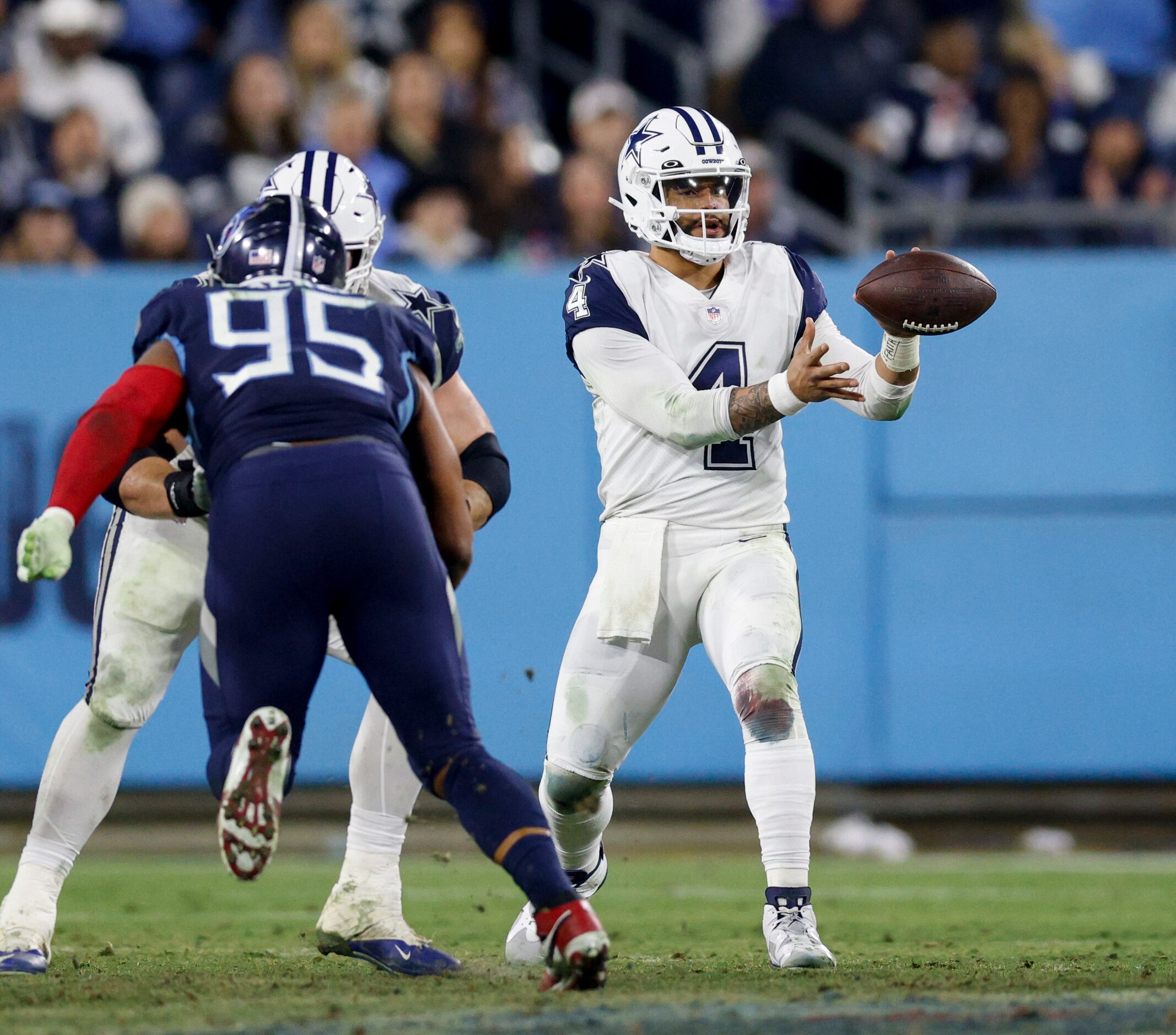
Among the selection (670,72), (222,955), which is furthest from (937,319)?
(670,72)

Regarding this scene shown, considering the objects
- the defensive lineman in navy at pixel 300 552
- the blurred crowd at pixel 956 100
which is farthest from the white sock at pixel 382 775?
the blurred crowd at pixel 956 100

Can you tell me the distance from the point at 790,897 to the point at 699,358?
1.37 m

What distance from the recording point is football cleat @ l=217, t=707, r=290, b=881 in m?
3.35

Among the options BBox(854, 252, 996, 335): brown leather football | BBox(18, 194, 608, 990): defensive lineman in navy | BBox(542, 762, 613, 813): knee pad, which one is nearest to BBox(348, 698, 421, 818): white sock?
BBox(542, 762, 613, 813): knee pad

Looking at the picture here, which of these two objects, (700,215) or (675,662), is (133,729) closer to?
(675,662)

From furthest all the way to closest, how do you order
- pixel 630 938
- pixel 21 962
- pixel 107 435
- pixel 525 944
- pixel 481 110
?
pixel 481 110 < pixel 630 938 < pixel 525 944 < pixel 21 962 < pixel 107 435

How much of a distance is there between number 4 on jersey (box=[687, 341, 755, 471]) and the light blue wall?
3.50 m

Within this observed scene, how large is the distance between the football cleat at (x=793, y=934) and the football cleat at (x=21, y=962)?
165cm

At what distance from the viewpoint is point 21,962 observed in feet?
13.2

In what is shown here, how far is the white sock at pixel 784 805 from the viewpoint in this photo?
13.8ft

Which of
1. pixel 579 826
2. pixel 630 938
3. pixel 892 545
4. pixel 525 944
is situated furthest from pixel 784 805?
pixel 892 545

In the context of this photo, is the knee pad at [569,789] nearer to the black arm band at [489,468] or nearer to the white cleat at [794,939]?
the white cleat at [794,939]

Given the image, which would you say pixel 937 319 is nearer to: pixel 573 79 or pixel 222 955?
pixel 222 955

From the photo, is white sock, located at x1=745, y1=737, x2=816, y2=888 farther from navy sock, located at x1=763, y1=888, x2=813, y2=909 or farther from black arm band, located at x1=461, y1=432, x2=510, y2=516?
black arm band, located at x1=461, y1=432, x2=510, y2=516
